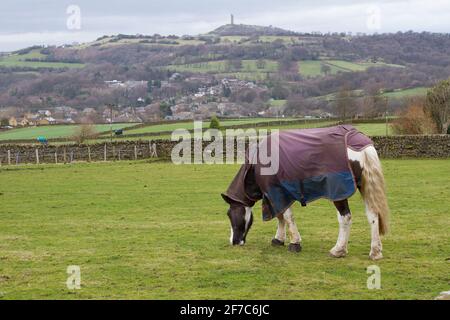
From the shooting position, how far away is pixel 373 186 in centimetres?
1127

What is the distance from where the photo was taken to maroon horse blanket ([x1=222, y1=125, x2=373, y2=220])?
11.2 m

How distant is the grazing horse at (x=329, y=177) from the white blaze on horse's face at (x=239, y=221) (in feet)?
1.65

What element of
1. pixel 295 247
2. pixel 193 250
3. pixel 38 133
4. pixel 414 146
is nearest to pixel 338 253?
pixel 295 247

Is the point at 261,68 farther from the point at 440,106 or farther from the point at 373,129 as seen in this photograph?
the point at 440,106

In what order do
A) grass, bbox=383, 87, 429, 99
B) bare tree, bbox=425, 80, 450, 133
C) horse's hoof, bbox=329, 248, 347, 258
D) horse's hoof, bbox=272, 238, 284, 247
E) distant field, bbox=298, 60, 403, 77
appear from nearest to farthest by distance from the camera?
horse's hoof, bbox=329, 248, 347, 258 → horse's hoof, bbox=272, 238, 284, 247 → bare tree, bbox=425, 80, 450, 133 → grass, bbox=383, 87, 429, 99 → distant field, bbox=298, 60, 403, 77


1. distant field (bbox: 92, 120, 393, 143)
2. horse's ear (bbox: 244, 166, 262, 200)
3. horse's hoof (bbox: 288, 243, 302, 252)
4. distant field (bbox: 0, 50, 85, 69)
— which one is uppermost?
distant field (bbox: 0, 50, 85, 69)

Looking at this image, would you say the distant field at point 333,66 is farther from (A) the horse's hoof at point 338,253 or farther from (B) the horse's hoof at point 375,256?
(B) the horse's hoof at point 375,256

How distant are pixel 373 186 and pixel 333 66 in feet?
→ 395

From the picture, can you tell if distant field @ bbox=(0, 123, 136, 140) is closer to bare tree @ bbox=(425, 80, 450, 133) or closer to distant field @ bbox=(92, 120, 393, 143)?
distant field @ bbox=(92, 120, 393, 143)

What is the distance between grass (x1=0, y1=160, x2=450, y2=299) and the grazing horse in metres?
0.68

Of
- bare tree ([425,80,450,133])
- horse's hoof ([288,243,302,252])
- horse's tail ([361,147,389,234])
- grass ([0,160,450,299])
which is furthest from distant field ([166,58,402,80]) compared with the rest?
horse's tail ([361,147,389,234])

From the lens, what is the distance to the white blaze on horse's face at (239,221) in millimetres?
12422

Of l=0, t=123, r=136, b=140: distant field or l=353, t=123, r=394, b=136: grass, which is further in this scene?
l=0, t=123, r=136, b=140: distant field

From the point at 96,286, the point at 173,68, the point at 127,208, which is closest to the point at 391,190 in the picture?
the point at 127,208
